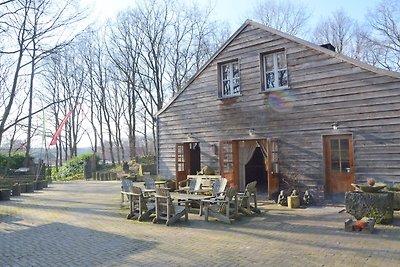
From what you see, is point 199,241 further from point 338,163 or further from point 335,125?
point 335,125

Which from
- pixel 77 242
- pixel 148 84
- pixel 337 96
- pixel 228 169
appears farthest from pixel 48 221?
pixel 148 84

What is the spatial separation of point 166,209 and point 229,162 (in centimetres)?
476

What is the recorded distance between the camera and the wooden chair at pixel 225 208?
8.76m

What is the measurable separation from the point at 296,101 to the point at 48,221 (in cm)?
844

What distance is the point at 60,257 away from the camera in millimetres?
6168

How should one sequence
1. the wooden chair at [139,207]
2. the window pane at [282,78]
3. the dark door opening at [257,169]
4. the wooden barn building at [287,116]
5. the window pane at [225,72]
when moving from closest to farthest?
1. the wooden chair at [139,207]
2. the wooden barn building at [287,116]
3. the window pane at [282,78]
4. the window pane at [225,72]
5. the dark door opening at [257,169]

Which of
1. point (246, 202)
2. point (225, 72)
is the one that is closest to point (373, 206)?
point (246, 202)

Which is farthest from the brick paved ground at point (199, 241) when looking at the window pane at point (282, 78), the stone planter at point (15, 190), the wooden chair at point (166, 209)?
the stone planter at point (15, 190)

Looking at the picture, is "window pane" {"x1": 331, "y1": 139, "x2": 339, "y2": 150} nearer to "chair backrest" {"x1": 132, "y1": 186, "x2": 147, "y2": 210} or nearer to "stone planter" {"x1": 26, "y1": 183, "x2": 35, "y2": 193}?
"chair backrest" {"x1": 132, "y1": 186, "x2": 147, "y2": 210}

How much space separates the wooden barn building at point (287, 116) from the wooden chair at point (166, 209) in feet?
13.5

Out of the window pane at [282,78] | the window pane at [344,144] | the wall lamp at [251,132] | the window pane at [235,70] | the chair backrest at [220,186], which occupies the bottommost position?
the chair backrest at [220,186]

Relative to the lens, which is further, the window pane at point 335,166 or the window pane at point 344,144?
the window pane at point 335,166

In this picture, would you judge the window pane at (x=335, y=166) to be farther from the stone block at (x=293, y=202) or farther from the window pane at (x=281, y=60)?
the window pane at (x=281, y=60)

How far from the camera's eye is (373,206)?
8.04m
